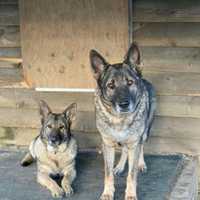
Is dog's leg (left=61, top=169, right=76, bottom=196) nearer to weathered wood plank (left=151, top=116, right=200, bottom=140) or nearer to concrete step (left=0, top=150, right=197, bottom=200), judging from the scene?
concrete step (left=0, top=150, right=197, bottom=200)

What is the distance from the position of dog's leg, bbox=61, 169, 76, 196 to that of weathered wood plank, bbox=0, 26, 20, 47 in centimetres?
159

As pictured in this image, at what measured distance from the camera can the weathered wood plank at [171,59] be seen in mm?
5672

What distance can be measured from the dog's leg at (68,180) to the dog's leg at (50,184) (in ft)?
0.13

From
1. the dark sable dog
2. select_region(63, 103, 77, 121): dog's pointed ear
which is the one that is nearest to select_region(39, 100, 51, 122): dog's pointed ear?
select_region(63, 103, 77, 121): dog's pointed ear

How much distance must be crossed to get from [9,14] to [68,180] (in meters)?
1.94

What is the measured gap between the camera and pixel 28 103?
6297mm

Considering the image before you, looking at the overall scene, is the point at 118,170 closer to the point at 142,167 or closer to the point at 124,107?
the point at 142,167

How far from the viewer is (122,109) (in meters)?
4.61

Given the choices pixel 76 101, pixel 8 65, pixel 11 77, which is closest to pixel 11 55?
pixel 8 65

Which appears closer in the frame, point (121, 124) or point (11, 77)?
point (121, 124)

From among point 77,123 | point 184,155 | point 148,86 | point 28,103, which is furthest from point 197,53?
point 28,103

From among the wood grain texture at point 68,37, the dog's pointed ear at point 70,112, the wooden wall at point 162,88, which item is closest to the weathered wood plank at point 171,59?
the wooden wall at point 162,88

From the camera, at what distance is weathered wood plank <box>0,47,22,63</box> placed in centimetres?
623

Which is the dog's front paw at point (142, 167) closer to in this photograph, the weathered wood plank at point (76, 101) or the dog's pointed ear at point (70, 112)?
the weathered wood plank at point (76, 101)
